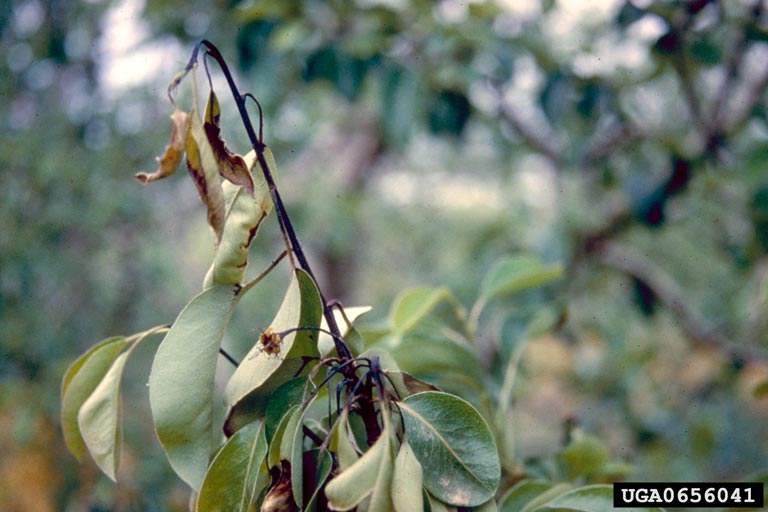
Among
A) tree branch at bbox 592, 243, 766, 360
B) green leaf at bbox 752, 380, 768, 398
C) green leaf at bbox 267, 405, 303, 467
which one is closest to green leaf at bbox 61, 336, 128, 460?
green leaf at bbox 267, 405, 303, 467

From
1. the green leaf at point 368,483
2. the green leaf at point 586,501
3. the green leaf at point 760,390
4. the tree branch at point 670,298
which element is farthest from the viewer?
the tree branch at point 670,298

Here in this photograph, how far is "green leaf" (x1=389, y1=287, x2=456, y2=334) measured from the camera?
503mm

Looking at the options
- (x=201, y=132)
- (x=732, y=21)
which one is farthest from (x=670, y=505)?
(x=732, y=21)

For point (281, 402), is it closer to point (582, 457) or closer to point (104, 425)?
point (104, 425)

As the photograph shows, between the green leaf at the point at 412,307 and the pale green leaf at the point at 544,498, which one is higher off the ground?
the green leaf at the point at 412,307

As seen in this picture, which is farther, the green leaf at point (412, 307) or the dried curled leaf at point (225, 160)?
the green leaf at point (412, 307)

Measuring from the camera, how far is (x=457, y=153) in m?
1.63

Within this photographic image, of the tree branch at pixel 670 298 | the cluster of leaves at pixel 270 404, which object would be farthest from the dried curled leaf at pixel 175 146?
the tree branch at pixel 670 298

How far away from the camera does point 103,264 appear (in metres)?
1.64

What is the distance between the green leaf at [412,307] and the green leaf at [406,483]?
0.19m

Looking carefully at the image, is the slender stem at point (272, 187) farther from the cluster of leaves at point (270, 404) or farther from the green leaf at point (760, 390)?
the green leaf at point (760, 390)

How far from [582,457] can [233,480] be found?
301mm

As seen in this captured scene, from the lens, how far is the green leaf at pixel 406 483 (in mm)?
293

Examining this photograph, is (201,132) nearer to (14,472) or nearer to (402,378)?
(402,378)
